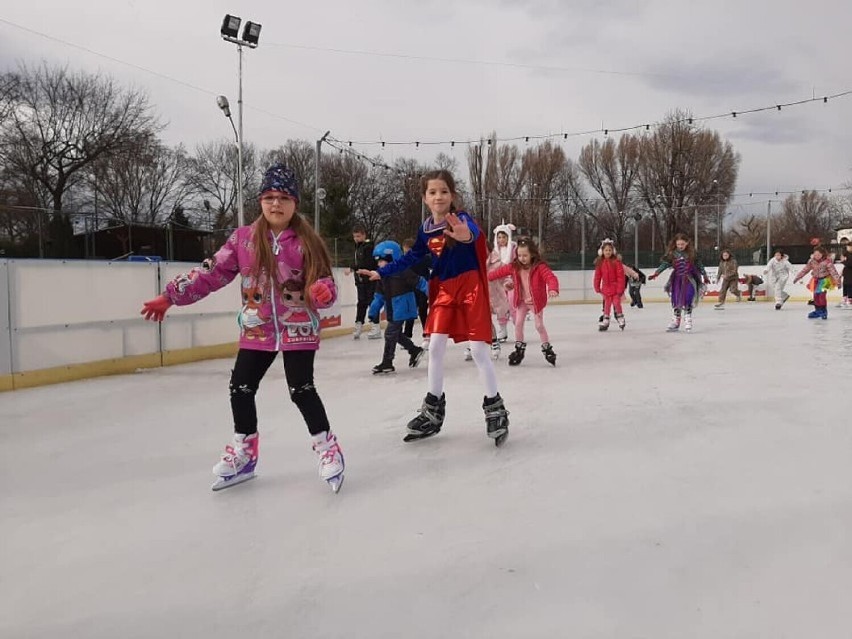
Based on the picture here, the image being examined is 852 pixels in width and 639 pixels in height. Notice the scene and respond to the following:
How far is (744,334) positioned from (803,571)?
24.6ft

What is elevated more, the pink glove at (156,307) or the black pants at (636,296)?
the pink glove at (156,307)

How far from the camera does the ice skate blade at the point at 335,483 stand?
245cm

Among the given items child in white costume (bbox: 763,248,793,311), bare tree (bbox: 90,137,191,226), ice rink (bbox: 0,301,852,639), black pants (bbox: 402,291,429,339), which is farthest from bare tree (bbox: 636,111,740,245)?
ice rink (bbox: 0,301,852,639)

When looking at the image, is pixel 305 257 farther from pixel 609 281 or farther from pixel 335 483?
pixel 609 281

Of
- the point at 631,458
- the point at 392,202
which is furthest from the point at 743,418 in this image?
the point at 392,202

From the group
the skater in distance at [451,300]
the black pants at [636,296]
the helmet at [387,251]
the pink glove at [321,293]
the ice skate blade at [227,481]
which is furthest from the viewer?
the black pants at [636,296]

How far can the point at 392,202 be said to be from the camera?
4016 cm

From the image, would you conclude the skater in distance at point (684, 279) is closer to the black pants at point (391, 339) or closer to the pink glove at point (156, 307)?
the black pants at point (391, 339)

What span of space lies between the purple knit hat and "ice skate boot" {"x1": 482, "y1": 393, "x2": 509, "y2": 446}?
53.7 inches

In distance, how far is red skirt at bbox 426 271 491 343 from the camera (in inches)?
126

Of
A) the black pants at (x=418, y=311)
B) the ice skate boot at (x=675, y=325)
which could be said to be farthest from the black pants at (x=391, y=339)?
the ice skate boot at (x=675, y=325)

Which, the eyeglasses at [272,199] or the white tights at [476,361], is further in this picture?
the white tights at [476,361]

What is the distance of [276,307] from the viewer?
2.53 meters

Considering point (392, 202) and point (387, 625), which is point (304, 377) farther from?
point (392, 202)
